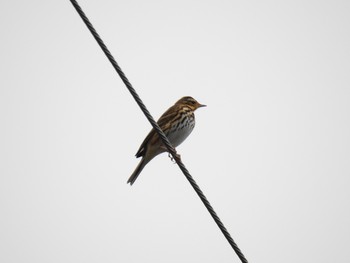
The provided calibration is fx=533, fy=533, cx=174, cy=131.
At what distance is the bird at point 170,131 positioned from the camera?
8.98m

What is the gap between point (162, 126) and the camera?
938 centimetres

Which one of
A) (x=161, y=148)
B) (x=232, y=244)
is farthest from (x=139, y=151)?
(x=232, y=244)

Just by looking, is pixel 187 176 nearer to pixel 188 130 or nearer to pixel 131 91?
pixel 131 91

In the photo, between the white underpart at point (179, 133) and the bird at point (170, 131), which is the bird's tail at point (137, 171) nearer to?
the bird at point (170, 131)

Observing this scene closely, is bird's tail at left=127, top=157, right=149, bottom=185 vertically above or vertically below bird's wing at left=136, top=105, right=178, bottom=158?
below

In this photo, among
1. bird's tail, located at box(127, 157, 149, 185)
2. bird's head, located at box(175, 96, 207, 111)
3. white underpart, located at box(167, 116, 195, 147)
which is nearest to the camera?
bird's tail, located at box(127, 157, 149, 185)

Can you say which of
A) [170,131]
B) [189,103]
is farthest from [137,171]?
[189,103]

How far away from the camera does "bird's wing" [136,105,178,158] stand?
355 inches

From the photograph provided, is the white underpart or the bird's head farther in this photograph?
the bird's head

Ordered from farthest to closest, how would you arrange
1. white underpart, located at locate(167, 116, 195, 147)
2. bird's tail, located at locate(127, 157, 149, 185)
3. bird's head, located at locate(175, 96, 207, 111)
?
bird's head, located at locate(175, 96, 207, 111)
white underpart, located at locate(167, 116, 195, 147)
bird's tail, located at locate(127, 157, 149, 185)

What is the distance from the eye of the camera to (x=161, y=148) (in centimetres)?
897

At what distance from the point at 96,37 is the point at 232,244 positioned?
228 cm

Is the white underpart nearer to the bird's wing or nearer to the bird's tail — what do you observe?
the bird's wing

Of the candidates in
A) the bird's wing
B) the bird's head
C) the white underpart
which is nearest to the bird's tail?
the bird's wing
